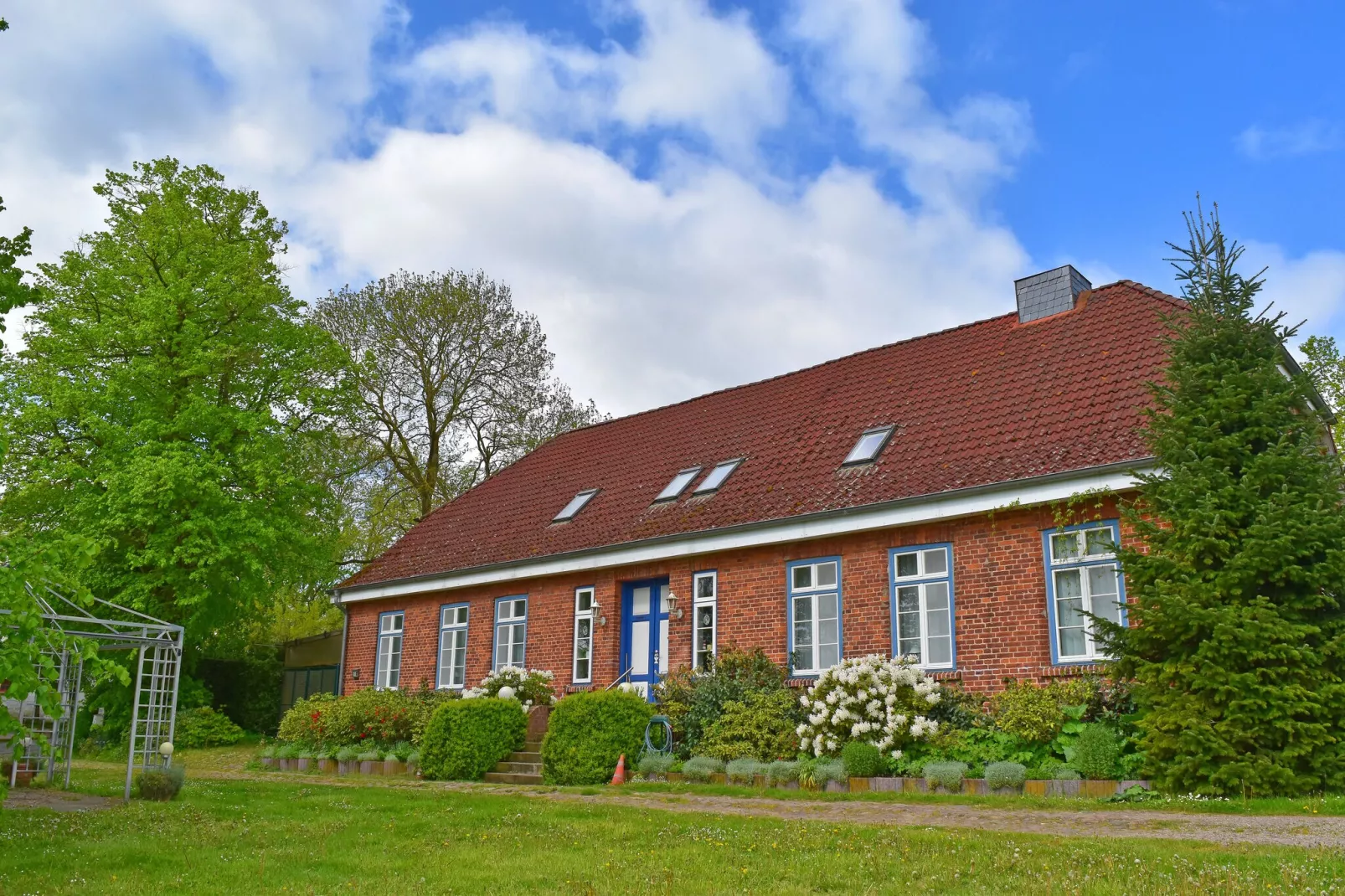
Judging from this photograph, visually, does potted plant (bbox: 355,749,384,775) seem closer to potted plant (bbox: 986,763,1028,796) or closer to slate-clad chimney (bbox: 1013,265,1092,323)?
potted plant (bbox: 986,763,1028,796)

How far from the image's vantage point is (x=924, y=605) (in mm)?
14602

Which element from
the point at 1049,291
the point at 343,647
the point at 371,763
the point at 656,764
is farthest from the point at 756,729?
the point at 343,647

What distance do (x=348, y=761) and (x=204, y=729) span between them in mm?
8050

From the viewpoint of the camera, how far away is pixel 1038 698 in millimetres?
12516

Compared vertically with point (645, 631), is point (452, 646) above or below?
below

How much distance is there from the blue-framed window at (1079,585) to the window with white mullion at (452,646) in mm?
11883

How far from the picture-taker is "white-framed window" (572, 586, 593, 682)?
1895 centimetres

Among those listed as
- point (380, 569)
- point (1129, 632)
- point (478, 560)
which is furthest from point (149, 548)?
point (1129, 632)

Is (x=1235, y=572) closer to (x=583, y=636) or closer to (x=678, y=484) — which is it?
(x=678, y=484)

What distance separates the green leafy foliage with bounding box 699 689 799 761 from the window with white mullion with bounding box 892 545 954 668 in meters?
1.72

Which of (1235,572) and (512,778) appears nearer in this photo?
(1235,572)

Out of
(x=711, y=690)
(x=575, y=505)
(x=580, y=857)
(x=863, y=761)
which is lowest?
(x=580, y=857)

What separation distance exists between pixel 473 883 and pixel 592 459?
1646 cm

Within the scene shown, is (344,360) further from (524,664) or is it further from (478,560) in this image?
(524,664)
